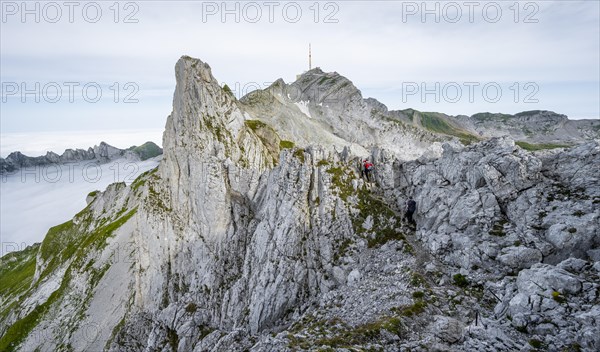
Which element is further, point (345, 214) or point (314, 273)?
point (345, 214)

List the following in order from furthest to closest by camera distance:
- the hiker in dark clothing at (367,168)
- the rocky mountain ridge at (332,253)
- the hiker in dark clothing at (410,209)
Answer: the hiker in dark clothing at (367,168)
the hiker in dark clothing at (410,209)
the rocky mountain ridge at (332,253)

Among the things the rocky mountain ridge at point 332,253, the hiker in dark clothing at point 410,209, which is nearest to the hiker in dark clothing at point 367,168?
the rocky mountain ridge at point 332,253

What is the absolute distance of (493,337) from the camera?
17.3 metres

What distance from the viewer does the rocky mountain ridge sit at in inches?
814

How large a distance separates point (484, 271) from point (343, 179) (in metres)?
23.4

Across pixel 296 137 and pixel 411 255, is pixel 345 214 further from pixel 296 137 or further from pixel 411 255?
pixel 296 137

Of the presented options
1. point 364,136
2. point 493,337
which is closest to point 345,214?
point 493,337

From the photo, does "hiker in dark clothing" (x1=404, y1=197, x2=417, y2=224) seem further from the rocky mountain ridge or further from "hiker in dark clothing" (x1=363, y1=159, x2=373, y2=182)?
"hiker in dark clothing" (x1=363, y1=159, x2=373, y2=182)

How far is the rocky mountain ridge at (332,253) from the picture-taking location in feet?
67.9

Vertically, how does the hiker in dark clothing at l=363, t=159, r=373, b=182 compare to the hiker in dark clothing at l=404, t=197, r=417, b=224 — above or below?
above

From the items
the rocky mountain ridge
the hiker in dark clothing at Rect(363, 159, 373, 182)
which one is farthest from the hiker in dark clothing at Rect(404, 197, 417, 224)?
the hiker in dark clothing at Rect(363, 159, 373, 182)

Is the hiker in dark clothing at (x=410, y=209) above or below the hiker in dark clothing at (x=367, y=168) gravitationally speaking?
below

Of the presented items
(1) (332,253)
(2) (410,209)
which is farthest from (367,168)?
(1) (332,253)

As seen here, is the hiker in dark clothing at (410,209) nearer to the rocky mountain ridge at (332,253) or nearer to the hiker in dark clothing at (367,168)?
the rocky mountain ridge at (332,253)
